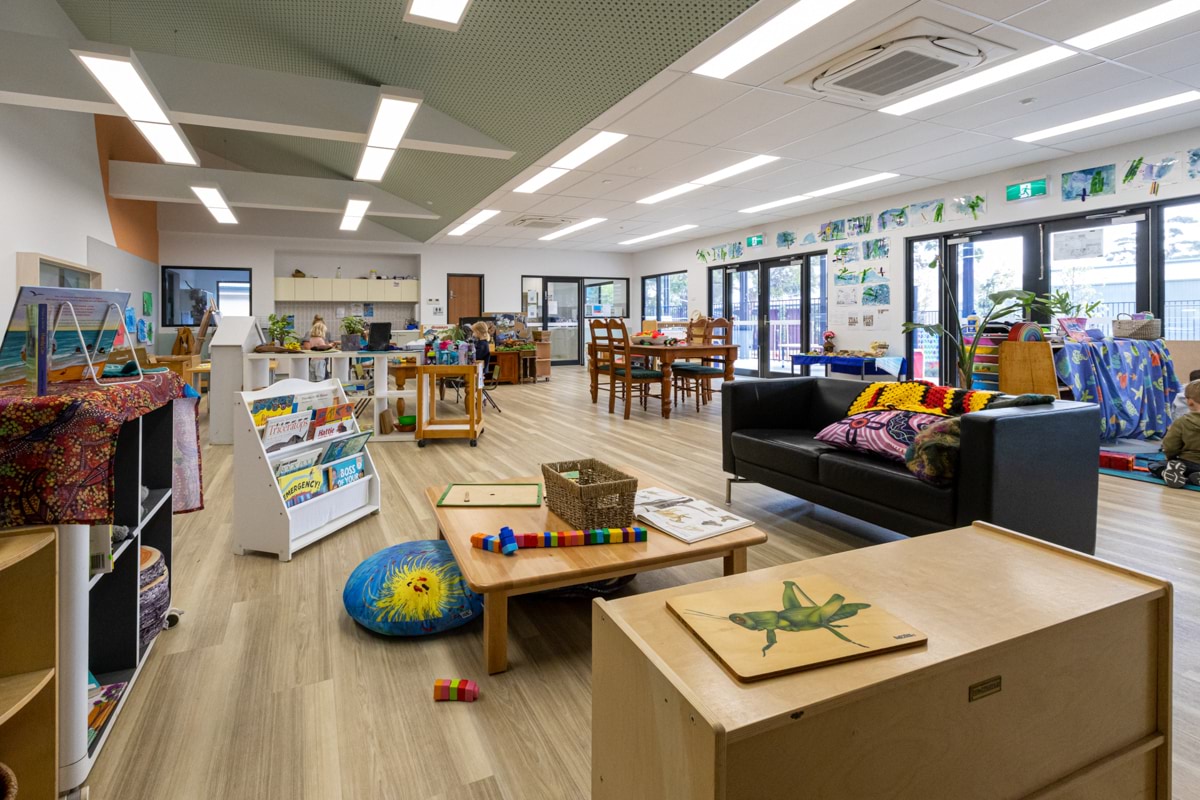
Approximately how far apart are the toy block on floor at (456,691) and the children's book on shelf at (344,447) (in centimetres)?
171

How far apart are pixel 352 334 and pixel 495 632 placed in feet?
15.1

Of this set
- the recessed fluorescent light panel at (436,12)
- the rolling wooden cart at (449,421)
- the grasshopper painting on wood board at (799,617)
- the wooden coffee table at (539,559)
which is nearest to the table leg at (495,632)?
the wooden coffee table at (539,559)

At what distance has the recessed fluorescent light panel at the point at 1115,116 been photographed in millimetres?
4434

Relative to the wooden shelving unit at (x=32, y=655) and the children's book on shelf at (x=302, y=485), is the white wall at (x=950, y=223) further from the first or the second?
the wooden shelving unit at (x=32, y=655)

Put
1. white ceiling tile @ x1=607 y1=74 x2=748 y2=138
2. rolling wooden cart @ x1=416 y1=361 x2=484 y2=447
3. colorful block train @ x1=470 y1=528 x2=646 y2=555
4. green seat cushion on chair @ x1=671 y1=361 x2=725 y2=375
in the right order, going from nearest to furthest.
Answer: colorful block train @ x1=470 y1=528 x2=646 y2=555 → white ceiling tile @ x1=607 y1=74 x2=748 y2=138 → rolling wooden cart @ x1=416 y1=361 x2=484 y2=447 → green seat cushion on chair @ x1=671 y1=361 x2=725 y2=375

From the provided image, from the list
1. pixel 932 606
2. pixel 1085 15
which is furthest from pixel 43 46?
pixel 1085 15

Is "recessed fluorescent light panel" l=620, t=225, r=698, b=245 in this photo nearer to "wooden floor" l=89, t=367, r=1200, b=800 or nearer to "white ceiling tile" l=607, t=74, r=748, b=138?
"white ceiling tile" l=607, t=74, r=748, b=138

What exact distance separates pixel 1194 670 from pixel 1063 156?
231 inches

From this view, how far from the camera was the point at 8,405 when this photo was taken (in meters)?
1.12

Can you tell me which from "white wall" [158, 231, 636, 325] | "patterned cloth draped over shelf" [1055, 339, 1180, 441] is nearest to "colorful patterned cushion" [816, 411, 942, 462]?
"patterned cloth draped over shelf" [1055, 339, 1180, 441]

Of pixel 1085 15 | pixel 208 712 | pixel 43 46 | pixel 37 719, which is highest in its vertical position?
pixel 43 46

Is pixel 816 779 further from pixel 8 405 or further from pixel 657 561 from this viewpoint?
Result: pixel 8 405

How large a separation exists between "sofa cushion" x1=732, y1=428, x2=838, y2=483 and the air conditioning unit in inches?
91.8

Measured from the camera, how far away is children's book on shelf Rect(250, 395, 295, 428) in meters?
2.72
